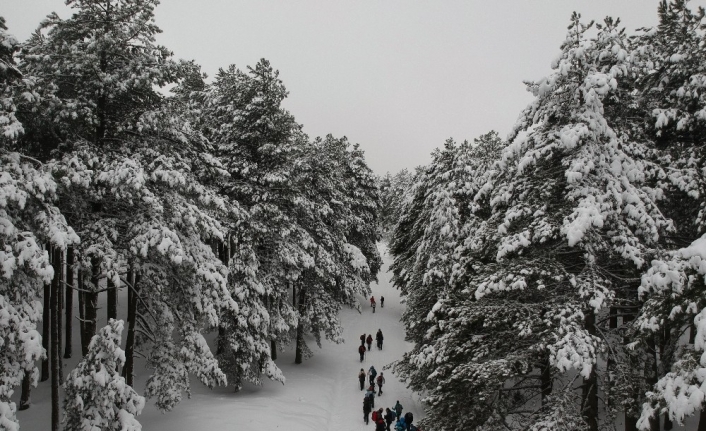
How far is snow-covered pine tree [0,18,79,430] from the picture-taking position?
7.96 m

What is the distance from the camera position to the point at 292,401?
18.3 metres

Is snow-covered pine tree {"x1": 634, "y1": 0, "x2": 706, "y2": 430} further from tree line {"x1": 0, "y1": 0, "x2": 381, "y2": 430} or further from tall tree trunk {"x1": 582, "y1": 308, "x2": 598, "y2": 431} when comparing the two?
tree line {"x1": 0, "y1": 0, "x2": 381, "y2": 430}

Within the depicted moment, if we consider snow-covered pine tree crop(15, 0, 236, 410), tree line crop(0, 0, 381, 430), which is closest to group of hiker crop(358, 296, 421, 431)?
tree line crop(0, 0, 381, 430)

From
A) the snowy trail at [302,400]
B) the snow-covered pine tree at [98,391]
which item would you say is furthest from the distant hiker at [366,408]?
the snow-covered pine tree at [98,391]

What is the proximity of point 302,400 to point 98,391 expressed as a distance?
10915mm

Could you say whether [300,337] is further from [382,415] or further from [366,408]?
[382,415]

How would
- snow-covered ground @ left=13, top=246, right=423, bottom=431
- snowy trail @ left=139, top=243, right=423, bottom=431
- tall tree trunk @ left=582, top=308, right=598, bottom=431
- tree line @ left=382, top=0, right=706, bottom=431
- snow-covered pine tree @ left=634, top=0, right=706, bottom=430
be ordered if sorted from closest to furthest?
1. snow-covered pine tree @ left=634, top=0, right=706, bottom=430
2. tree line @ left=382, top=0, right=706, bottom=431
3. tall tree trunk @ left=582, top=308, right=598, bottom=431
4. snow-covered ground @ left=13, top=246, right=423, bottom=431
5. snowy trail @ left=139, top=243, right=423, bottom=431

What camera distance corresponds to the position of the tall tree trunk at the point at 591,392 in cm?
881

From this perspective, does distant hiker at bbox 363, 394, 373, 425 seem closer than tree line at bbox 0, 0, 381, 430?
No

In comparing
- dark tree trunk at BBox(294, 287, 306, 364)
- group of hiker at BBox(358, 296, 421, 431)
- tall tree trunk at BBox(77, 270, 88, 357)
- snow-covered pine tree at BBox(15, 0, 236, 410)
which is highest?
snow-covered pine tree at BBox(15, 0, 236, 410)

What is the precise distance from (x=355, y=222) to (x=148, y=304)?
2079cm

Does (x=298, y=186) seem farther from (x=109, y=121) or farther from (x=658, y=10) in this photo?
(x=658, y=10)

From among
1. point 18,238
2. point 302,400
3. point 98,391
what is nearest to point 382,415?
point 302,400

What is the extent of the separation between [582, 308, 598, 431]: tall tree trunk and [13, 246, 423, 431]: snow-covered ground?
407 inches
